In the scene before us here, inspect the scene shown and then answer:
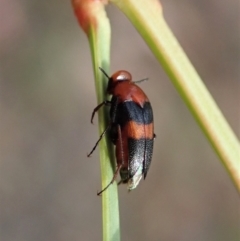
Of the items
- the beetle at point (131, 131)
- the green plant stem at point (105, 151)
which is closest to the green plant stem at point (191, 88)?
the green plant stem at point (105, 151)

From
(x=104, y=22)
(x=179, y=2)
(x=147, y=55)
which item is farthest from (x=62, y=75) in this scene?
(x=104, y=22)

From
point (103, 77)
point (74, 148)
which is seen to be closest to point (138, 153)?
point (103, 77)

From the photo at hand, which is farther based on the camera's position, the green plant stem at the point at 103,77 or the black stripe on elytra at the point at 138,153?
the black stripe on elytra at the point at 138,153

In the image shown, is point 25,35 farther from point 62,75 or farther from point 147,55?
point 147,55

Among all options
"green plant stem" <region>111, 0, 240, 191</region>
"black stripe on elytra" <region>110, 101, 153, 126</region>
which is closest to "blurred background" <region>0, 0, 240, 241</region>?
"black stripe on elytra" <region>110, 101, 153, 126</region>

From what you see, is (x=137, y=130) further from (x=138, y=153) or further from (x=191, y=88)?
(x=191, y=88)

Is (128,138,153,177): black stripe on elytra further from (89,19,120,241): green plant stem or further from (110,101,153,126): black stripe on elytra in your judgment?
(89,19,120,241): green plant stem

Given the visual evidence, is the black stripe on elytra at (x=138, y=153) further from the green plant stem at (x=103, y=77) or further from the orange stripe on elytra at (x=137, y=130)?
the green plant stem at (x=103, y=77)
